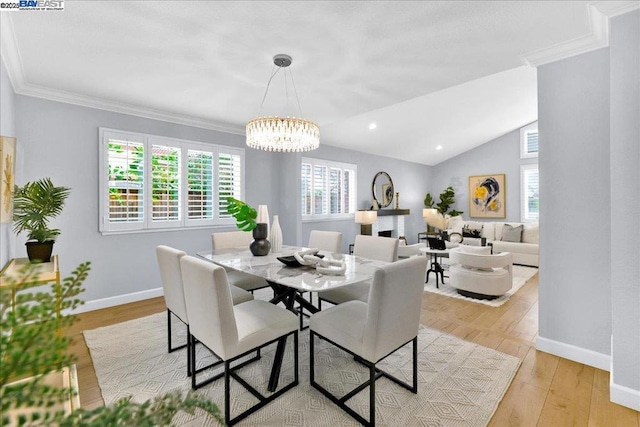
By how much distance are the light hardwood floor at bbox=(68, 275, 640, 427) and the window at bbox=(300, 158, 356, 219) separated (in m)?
2.88

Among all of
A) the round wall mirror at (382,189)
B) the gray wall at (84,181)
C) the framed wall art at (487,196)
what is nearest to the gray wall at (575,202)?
the gray wall at (84,181)

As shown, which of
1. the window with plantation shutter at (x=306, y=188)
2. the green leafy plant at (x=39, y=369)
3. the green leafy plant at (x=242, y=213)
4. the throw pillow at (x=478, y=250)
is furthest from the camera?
the window with plantation shutter at (x=306, y=188)

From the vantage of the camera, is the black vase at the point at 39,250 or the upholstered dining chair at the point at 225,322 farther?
the black vase at the point at 39,250

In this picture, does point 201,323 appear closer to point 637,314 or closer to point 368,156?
point 637,314

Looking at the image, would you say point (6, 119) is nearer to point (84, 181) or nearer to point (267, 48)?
point (84, 181)

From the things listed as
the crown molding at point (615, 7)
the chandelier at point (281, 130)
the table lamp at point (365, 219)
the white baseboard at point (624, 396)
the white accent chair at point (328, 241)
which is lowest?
the white baseboard at point (624, 396)

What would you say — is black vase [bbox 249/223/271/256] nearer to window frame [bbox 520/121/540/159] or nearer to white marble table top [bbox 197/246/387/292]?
white marble table top [bbox 197/246/387/292]

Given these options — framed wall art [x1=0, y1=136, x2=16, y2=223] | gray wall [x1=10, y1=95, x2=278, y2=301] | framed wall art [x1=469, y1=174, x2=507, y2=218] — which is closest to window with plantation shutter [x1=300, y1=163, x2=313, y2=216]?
gray wall [x1=10, y1=95, x2=278, y2=301]

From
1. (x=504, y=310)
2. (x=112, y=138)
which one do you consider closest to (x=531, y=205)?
(x=504, y=310)

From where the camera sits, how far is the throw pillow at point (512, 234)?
20.2ft

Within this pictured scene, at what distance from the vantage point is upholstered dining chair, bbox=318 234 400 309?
2494 mm

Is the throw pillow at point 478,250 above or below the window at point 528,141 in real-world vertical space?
below

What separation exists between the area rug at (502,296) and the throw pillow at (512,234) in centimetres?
80

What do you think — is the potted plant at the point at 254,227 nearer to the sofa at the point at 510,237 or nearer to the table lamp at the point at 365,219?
the table lamp at the point at 365,219
